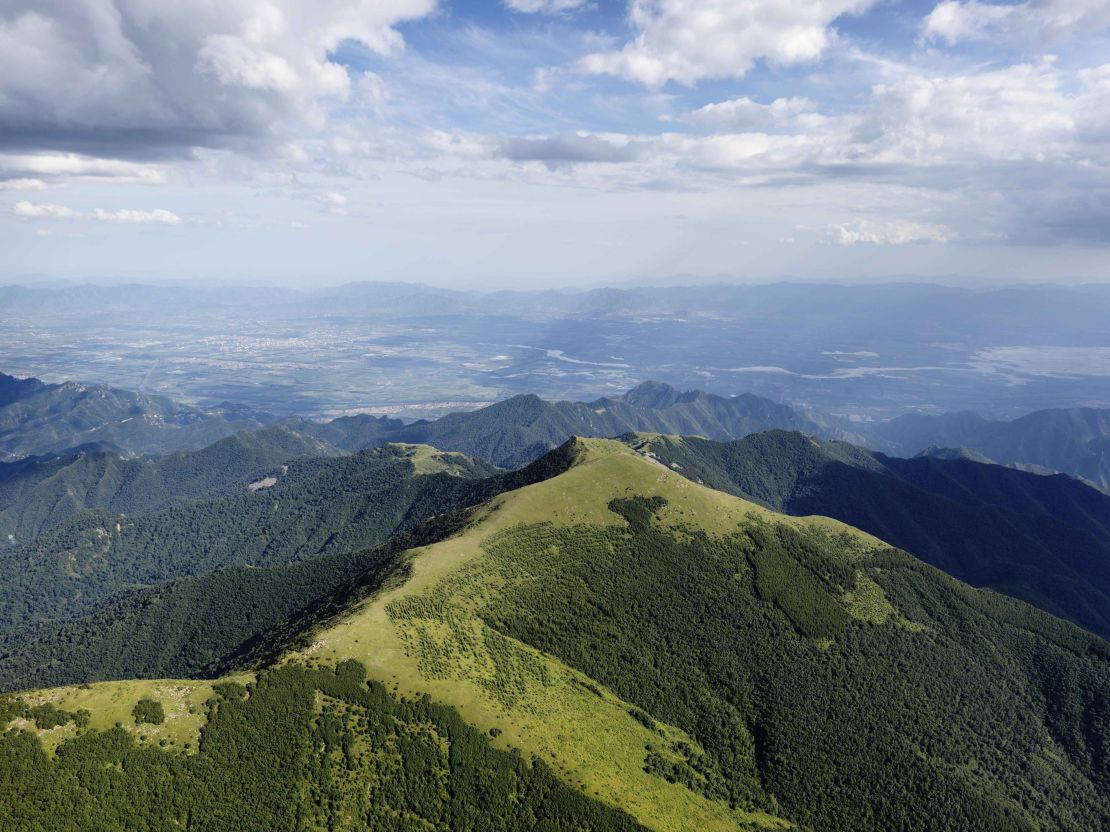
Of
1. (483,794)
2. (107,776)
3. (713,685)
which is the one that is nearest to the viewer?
(107,776)

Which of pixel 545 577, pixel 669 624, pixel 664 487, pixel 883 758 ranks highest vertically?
pixel 664 487

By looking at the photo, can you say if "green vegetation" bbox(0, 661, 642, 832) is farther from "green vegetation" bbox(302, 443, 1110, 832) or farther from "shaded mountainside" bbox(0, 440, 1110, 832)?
"green vegetation" bbox(302, 443, 1110, 832)

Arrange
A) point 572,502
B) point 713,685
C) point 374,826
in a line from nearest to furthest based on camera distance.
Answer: point 374,826
point 713,685
point 572,502

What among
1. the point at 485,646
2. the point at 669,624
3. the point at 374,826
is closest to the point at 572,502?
the point at 669,624

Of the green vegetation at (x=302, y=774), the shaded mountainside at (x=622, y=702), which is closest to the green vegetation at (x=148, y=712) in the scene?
the shaded mountainside at (x=622, y=702)

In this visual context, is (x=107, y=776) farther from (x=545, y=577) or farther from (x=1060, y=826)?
(x=1060, y=826)

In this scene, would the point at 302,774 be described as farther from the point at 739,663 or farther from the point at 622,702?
the point at 739,663

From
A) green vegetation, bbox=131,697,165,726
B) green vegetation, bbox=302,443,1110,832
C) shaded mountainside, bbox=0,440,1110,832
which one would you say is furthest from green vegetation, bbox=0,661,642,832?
green vegetation, bbox=302,443,1110,832
